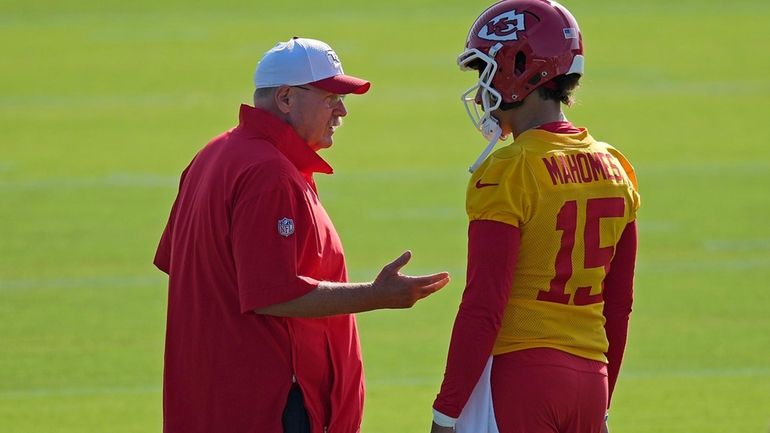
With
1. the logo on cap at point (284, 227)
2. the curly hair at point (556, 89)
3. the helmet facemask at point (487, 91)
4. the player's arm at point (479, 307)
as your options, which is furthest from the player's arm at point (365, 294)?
the curly hair at point (556, 89)

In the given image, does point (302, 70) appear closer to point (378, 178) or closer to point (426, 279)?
point (426, 279)

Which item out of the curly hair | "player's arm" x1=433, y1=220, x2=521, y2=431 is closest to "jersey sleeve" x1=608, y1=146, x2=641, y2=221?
the curly hair

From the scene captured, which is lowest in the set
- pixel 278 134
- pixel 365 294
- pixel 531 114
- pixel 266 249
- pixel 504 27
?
pixel 365 294

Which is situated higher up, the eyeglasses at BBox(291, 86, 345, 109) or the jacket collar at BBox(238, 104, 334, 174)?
the eyeglasses at BBox(291, 86, 345, 109)

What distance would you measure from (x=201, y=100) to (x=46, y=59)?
3460 millimetres

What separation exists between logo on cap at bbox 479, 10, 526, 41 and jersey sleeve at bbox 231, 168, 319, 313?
2.48 feet

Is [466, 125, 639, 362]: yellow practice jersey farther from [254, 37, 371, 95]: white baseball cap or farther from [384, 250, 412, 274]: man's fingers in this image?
[254, 37, 371, 95]: white baseball cap

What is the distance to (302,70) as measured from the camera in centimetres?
433

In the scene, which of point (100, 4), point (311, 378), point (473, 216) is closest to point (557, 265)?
point (473, 216)

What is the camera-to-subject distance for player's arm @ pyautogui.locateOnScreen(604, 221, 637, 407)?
13.6ft

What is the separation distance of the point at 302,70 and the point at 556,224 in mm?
1023

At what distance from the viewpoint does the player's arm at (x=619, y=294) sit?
414 centimetres

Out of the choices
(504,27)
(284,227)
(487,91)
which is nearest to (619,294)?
(487,91)

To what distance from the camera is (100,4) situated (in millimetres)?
23766
